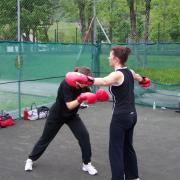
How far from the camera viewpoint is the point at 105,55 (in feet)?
40.0

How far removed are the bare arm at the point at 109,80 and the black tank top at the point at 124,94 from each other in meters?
0.09

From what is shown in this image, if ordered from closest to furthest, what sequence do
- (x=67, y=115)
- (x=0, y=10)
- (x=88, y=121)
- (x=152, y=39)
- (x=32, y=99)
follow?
1. (x=67, y=115)
2. (x=88, y=121)
3. (x=32, y=99)
4. (x=0, y=10)
5. (x=152, y=39)

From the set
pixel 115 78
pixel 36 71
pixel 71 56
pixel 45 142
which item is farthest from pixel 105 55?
pixel 115 78

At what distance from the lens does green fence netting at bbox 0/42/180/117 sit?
914cm

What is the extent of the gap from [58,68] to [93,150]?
4073mm

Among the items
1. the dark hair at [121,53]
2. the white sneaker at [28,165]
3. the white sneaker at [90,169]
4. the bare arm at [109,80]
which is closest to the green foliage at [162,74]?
the white sneaker at [90,169]

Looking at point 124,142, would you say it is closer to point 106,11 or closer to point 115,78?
point 115,78

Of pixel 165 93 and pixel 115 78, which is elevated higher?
pixel 115 78

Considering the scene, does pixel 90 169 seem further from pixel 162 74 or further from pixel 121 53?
pixel 162 74

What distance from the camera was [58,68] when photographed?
10562 millimetres

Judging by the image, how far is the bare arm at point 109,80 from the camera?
448 cm

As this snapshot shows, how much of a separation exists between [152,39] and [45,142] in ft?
87.0

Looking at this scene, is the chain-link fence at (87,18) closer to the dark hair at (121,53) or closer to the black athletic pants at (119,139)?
the dark hair at (121,53)

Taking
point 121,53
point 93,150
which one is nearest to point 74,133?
point 93,150
